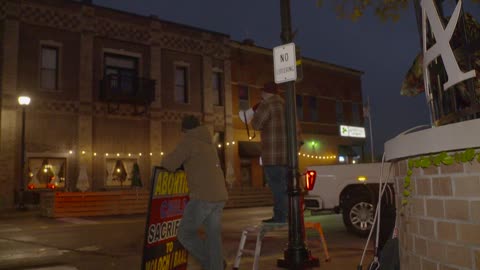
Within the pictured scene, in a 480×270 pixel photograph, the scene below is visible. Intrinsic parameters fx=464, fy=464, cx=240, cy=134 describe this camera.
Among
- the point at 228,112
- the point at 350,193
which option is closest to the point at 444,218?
Answer: the point at 350,193

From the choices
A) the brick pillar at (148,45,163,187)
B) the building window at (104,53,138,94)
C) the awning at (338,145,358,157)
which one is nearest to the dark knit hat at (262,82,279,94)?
the building window at (104,53,138,94)

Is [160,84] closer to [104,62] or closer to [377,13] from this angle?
[104,62]

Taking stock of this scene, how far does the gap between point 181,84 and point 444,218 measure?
2628 centimetres

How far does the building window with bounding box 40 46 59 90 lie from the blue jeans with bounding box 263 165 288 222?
1941 cm

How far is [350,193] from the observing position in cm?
991

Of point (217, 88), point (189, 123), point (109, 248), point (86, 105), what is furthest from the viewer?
point (217, 88)

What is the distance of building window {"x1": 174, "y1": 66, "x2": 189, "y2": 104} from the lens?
90.8 ft

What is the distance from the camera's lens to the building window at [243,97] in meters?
30.1

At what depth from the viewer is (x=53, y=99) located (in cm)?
2272

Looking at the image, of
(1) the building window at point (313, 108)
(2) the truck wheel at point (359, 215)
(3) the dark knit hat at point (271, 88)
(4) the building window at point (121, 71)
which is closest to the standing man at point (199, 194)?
(3) the dark knit hat at point (271, 88)

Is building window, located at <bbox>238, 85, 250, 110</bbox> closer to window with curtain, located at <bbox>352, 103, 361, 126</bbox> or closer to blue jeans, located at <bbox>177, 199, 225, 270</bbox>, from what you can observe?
window with curtain, located at <bbox>352, 103, 361, 126</bbox>

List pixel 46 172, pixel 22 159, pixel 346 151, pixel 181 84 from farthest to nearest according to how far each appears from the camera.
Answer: pixel 346 151, pixel 181 84, pixel 46 172, pixel 22 159

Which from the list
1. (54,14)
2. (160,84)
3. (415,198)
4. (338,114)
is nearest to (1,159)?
(54,14)

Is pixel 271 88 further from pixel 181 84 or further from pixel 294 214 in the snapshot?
pixel 181 84
